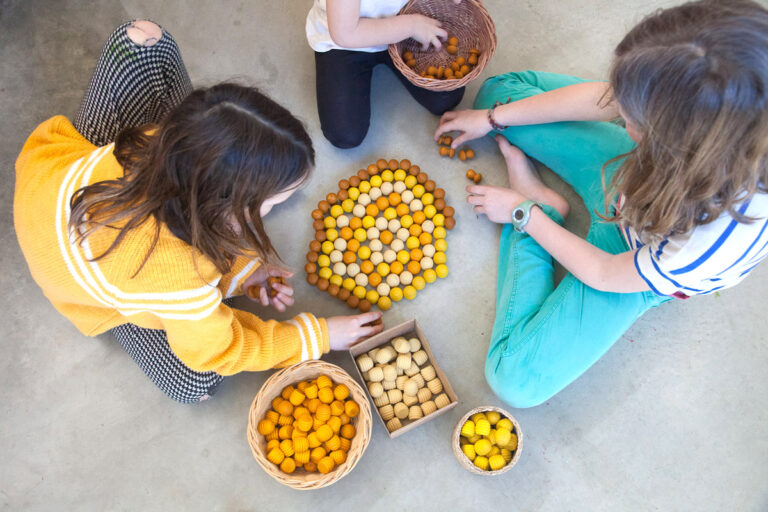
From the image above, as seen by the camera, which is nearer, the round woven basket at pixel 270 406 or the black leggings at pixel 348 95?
the round woven basket at pixel 270 406

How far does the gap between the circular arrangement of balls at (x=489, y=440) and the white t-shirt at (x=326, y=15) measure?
978 mm

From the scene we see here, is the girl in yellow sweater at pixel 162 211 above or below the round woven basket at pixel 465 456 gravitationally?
above

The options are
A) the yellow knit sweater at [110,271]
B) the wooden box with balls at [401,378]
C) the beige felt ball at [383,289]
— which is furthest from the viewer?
the beige felt ball at [383,289]

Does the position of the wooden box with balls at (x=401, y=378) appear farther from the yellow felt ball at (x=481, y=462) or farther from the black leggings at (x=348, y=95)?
the black leggings at (x=348, y=95)

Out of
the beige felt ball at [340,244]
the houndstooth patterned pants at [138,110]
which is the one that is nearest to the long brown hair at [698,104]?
the beige felt ball at [340,244]

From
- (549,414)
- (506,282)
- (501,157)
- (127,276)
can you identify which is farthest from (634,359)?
(127,276)

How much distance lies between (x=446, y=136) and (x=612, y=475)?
38.2 inches

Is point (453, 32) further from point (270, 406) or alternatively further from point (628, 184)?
point (270, 406)

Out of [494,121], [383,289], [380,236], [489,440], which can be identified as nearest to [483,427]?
[489,440]

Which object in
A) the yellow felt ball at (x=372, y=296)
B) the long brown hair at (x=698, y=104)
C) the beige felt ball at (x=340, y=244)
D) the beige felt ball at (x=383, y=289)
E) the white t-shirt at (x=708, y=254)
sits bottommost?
the yellow felt ball at (x=372, y=296)

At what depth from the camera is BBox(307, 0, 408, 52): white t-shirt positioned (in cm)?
133

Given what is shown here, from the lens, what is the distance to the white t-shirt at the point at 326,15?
133cm

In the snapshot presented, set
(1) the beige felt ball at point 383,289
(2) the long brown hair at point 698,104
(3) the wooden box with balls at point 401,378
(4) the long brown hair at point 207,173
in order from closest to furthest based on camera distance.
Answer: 1. (2) the long brown hair at point 698,104
2. (4) the long brown hair at point 207,173
3. (3) the wooden box with balls at point 401,378
4. (1) the beige felt ball at point 383,289

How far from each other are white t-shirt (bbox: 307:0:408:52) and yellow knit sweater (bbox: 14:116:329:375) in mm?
622
